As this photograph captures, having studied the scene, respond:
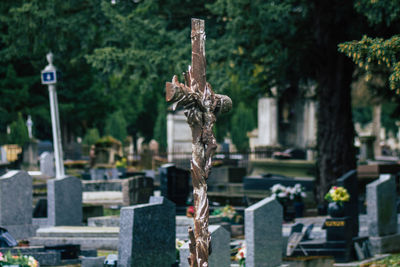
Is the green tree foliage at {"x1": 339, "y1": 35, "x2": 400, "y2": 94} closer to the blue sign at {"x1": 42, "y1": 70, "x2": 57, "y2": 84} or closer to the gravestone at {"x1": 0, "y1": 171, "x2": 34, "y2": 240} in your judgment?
the gravestone at {"x1": 0, "y1": 171, "x2": 34, "y2": 240}

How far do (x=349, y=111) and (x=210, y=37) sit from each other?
4.59 m

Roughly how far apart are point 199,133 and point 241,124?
45923 millimetres

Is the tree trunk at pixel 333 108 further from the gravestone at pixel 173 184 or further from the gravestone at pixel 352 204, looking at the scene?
the gravestone at pixel 352 204

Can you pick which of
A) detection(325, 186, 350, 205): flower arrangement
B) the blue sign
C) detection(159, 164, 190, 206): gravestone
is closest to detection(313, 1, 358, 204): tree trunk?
detection(159, 164, 190, 206): gravestone

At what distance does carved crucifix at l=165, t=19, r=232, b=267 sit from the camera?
6.01 m

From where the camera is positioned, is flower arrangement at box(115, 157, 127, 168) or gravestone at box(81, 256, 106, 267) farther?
flower arrangement at box(115, 157, 127, 168)

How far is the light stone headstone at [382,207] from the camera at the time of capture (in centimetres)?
1385

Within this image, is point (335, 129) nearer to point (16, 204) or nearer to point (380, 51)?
point (16, 204)

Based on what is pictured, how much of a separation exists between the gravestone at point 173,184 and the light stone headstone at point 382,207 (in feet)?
17.2

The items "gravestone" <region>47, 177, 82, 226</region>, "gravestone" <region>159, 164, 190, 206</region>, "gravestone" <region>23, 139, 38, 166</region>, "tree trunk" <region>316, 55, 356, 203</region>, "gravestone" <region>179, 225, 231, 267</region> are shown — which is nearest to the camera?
"gravestone" <region>179, 225, 231, 267</region>

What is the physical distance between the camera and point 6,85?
43.2 m

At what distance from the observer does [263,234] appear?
1062cm

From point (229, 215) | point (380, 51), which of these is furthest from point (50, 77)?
point (380, 51)

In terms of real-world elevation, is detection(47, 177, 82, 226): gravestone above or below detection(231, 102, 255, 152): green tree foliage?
below
